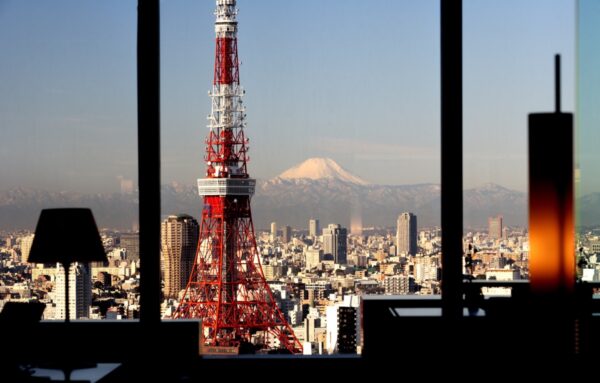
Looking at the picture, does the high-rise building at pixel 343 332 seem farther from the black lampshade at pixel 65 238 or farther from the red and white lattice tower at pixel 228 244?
the black lampshade at pixel 65 238

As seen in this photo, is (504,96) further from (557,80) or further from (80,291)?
(557,80)

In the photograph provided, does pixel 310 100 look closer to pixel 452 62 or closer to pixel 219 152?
pixel 219 152

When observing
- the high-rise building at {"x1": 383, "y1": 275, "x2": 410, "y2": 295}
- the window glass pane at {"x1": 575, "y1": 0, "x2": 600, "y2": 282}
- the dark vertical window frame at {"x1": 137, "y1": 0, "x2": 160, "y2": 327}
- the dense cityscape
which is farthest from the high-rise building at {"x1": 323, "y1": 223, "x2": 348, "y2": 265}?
the dark vertical window frame at {"x1": 137, "y1": 0, "x2": 160, "y2": 327}

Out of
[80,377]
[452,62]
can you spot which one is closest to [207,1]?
[452,62]

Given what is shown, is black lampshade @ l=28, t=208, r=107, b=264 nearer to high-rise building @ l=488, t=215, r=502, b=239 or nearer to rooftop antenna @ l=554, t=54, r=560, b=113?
rooftop antenna @ l=554, t=54, r=560, b=113

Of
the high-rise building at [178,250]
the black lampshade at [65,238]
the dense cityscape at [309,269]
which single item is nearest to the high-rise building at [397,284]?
the dense cityscape at [309,269]

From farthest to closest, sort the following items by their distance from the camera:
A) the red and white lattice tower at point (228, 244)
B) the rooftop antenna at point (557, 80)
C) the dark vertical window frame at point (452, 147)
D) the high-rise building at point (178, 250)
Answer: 1. the red and white lattice tower at point (228, 244)
2. the high-rise building at point (178, 250)
3. the dark vertical window frame at point (452, 147)
4. the rooftop antenna at point (557, 80)
